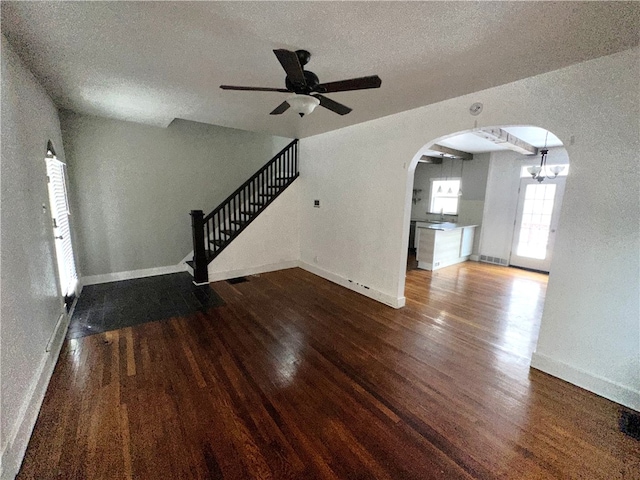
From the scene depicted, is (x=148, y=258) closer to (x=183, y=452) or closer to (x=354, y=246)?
(x=354, y=246)

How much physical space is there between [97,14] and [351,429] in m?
3.22

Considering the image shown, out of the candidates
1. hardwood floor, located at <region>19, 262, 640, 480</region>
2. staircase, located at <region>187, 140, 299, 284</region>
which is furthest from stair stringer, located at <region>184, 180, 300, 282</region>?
hardwood floor, located at <region>19, 262, 640, 480</region>

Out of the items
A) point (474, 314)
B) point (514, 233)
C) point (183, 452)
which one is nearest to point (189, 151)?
point (183, 452)

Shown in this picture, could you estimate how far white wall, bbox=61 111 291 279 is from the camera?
4332 mm

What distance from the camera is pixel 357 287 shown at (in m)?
4.45

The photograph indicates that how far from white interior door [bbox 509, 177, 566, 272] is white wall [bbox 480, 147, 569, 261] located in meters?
0.14

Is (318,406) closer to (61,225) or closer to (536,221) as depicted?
(61,225)

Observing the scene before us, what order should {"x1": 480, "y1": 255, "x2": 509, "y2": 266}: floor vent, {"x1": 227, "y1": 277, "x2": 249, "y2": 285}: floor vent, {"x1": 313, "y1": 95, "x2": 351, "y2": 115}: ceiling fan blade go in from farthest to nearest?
{"x1": 480, "y1": 255, "x2": 509, "y2": 266}: floor vent < {"x1": 227, "y1": 277, "x2": 249, "y2": 285}: floor vent < {"x1": 313, "y1": 95, "x2": 351, "y2": 115}: ceiling fan blade

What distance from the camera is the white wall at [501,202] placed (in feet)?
20.8

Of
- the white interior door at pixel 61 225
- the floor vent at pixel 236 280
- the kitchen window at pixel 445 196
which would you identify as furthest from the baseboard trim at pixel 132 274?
the kitchen window at pixel 445 196

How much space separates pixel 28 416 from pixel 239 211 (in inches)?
147

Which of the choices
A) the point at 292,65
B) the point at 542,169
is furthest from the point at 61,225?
the point at 542,169

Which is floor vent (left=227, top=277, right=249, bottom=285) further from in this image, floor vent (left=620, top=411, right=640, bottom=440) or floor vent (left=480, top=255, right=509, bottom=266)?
floor vent (left=480, top=255, right=509, bottom=266)

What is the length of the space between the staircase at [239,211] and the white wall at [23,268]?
1.87m
